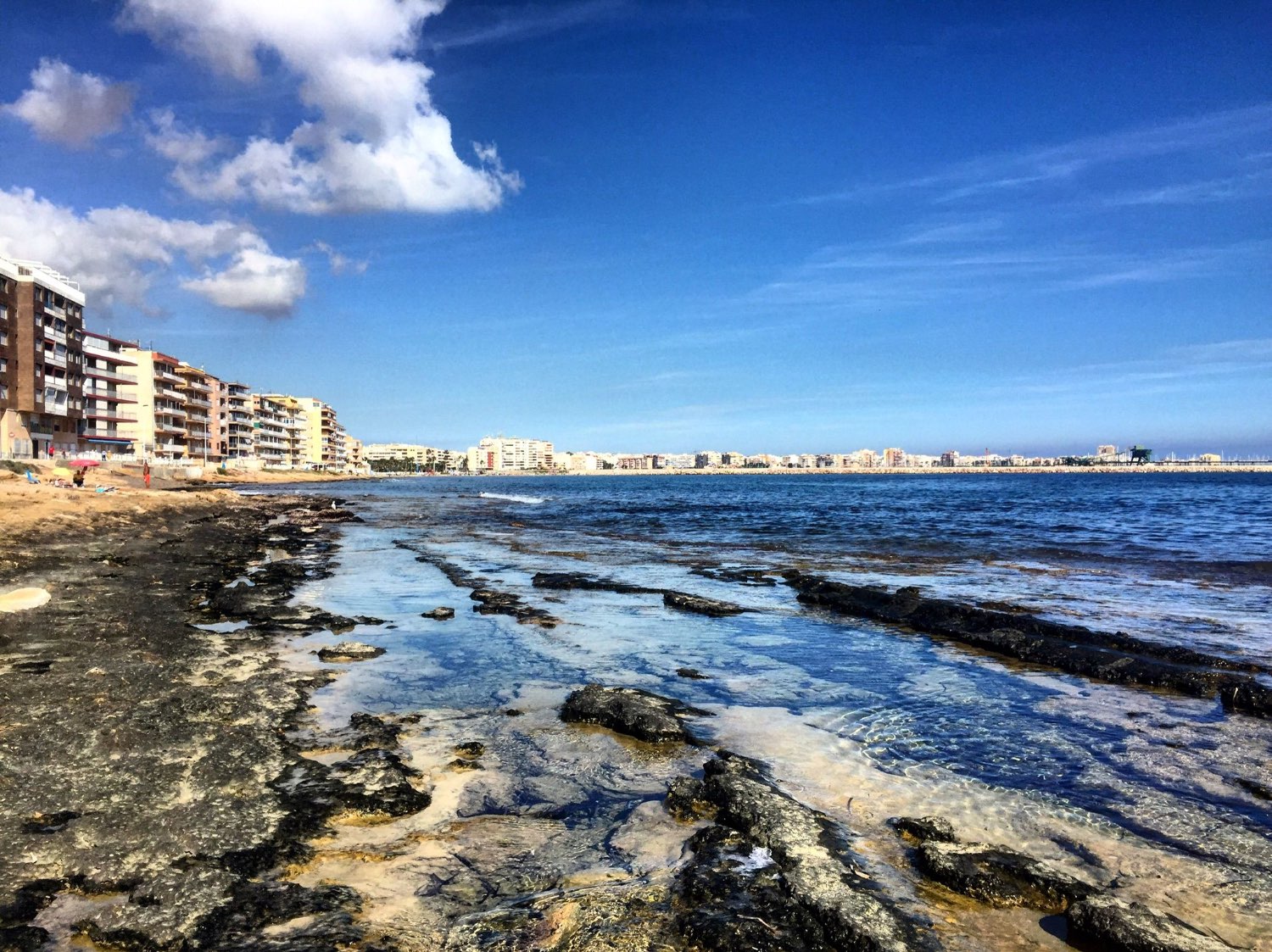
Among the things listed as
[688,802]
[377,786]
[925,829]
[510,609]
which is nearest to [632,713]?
[688,802]

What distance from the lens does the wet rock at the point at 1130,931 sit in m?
4.39

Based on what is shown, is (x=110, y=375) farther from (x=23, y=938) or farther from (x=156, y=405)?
(x=23, y=938)

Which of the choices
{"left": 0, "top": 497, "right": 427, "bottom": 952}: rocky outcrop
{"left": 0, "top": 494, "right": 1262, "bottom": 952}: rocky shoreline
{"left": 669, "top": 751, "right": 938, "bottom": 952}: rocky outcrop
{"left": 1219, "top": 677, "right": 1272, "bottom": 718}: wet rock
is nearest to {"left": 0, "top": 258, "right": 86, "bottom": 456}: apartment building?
{"left": 0, "top": 497, "right": 427, "bottom": 952}: rocky outcrop

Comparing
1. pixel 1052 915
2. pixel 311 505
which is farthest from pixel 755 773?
pixel 311 505

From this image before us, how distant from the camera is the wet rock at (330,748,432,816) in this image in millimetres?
6008

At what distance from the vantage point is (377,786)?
6355 millimetres

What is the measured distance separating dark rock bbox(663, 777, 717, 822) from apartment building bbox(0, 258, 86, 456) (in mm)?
78989

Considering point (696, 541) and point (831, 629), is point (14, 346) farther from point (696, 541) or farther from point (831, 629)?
point (831, 629)

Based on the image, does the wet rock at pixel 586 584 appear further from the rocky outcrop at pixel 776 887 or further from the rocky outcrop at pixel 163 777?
the rocky outcrop at pixel 776 887

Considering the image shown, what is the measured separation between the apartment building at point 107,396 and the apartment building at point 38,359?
23.4 feet

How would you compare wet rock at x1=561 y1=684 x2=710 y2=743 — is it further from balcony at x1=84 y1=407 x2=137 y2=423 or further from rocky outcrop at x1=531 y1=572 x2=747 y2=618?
balcony at x1=84 y1=407 x2=137 y2=423

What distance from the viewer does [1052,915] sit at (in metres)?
4.85

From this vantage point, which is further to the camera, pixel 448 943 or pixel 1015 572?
pixel 1015 572

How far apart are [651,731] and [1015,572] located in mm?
19353
